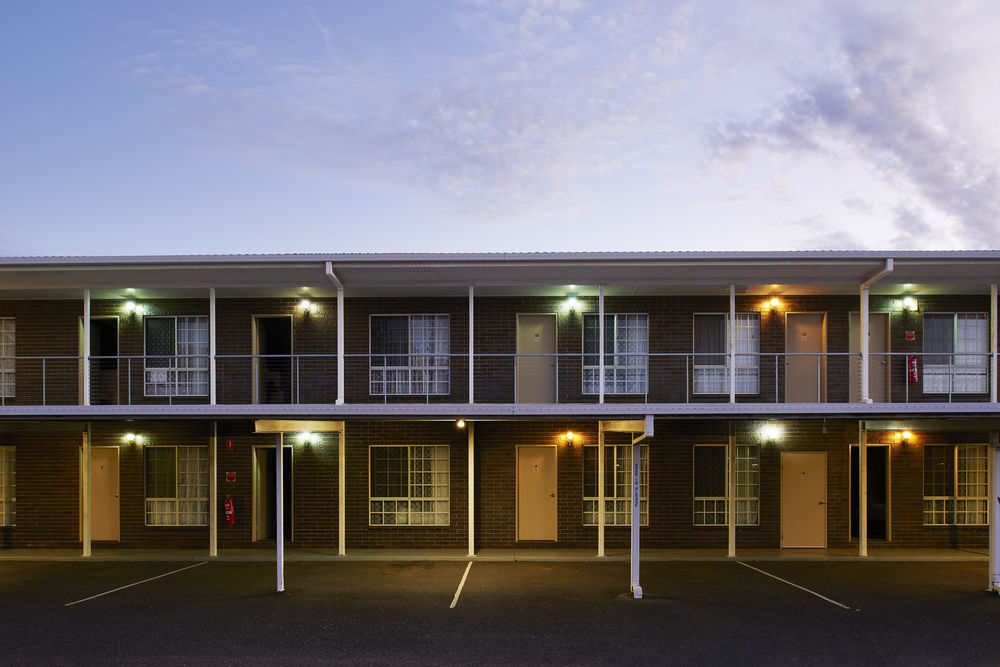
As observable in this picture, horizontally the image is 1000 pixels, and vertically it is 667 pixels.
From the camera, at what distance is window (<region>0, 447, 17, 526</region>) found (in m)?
13.5

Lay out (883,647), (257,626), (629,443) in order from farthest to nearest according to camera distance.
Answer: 1. (629,443)
2. (257,626)
3. (883,647)

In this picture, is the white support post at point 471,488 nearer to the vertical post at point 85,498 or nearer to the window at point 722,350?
the window at point 722,350

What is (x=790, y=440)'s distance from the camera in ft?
43.4

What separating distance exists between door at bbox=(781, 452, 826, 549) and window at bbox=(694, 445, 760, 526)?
1.81ft

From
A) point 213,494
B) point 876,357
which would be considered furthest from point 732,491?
point 213,494

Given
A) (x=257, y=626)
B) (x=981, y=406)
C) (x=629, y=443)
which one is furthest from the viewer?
(x=629, y=443)

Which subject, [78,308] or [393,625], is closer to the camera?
[393,625]

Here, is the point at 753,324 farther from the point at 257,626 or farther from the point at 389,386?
the point at 257,626

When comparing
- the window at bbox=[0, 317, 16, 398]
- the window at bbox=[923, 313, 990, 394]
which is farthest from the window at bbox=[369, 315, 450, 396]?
the window at bbox=[923, 313, 990, 394]

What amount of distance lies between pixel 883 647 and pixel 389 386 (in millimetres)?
8992

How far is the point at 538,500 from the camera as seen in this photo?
1321cm

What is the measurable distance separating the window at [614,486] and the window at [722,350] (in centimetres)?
182

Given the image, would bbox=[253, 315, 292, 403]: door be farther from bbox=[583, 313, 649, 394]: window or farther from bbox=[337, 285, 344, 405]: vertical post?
bbox=[583, 313, 649, 394]: window

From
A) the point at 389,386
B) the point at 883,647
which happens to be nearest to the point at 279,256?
the point at 389,386
